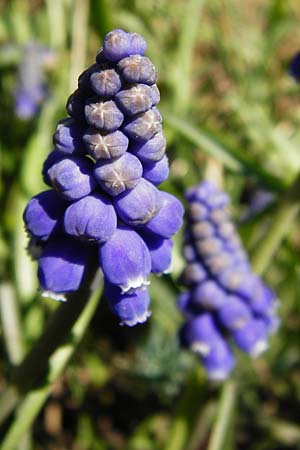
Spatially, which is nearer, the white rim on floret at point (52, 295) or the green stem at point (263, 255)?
the white rim on floret at point (52, 295)

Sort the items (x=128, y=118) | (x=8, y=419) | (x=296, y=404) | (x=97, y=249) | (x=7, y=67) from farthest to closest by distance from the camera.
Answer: (x=7, y=67) < (x=296, y=404) < (x=8, y=419) < (x=97, y=249) < (x=128, y=118)

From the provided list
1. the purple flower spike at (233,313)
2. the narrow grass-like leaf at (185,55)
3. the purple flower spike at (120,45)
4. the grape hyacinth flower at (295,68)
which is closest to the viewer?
the purple flower spike at (120,45)

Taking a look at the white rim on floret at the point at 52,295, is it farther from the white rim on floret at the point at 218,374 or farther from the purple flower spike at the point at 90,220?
the white rim on floret at the point at 218,374

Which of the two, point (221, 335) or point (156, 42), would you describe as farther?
point (156, 42)

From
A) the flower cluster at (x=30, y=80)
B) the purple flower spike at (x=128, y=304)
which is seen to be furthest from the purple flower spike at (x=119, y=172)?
the flower cluster at (x=30, y=80)

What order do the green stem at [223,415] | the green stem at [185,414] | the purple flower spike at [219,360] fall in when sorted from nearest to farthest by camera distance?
the purple flower spike at [219,360], the green stem at [223,415], the green stem at [185,414]

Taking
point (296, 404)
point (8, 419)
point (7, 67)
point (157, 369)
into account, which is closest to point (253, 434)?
point (296, 404)

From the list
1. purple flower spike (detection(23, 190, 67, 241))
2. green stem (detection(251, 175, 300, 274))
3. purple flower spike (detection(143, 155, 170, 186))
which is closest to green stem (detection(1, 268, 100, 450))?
purple flower spike (detection(23, 190, 67, 241))

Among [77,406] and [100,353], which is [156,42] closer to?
[100,353]
